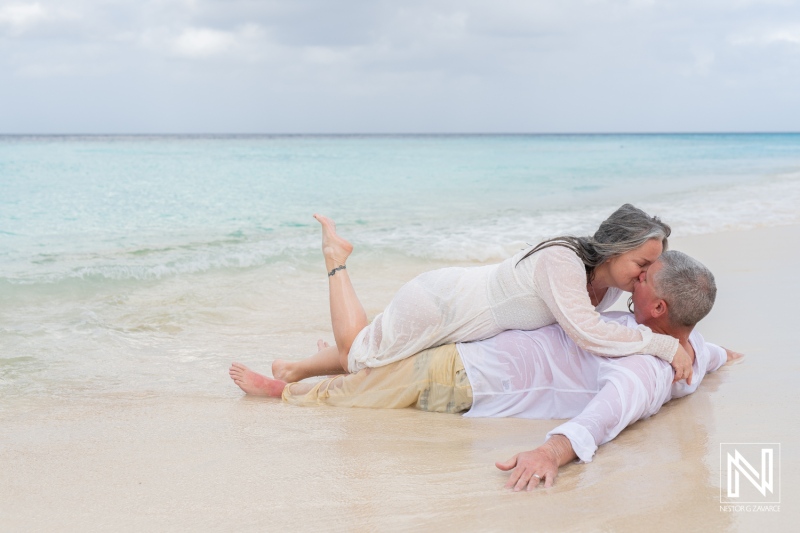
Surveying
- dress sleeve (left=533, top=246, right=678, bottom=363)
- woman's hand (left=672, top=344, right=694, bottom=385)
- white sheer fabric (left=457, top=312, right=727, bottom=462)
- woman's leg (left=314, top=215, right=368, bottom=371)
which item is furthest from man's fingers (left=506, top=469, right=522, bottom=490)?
woman's leg (left=314, top=215, right=368, bottom=371)

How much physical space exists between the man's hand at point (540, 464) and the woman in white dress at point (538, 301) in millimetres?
598

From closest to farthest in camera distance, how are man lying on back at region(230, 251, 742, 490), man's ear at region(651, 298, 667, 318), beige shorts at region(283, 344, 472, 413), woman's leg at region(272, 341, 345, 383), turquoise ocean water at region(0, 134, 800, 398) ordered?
1. man lying on back at region(230, 251, 742, 490)
2. man's ear at region(651, 298, 667, 318)
3. beige shorts at region(283, 344, 472, 413)
4. woman's leg at region(272, 341, 345, 383)
5. turquoise ocean water at region(0, 134, 800, 398)

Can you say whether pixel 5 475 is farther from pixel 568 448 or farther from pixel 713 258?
pixel 713 258

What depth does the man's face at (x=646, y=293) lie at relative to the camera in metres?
3.54

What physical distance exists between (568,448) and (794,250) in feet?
18.6

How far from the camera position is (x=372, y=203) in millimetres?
16078

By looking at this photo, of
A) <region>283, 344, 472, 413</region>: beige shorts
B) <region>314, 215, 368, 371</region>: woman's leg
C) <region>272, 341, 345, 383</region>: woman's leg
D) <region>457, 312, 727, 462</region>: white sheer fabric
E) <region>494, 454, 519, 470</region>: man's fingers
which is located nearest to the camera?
<region>494, 454, 519, 470</region>: man's fingers

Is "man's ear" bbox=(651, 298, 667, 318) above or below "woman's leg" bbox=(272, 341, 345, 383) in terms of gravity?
above

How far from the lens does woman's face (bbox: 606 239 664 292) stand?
3598 millimetres

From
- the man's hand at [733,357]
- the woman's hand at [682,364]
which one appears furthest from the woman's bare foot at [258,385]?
the man's hand at [733,357]

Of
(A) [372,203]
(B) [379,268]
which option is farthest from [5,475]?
(A) [372,203]

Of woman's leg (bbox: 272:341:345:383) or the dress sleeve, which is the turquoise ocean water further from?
the dress sleeve

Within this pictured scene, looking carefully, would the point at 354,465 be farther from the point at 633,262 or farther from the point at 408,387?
the point at 633,262

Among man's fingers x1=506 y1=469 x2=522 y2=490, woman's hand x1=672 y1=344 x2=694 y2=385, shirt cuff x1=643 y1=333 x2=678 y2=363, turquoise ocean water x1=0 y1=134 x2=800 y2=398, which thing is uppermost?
shirt cuff x1=643 y1=333 x2=678 y2=363
